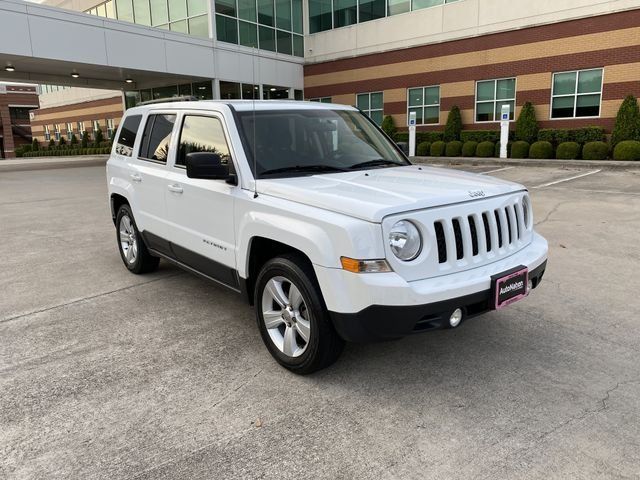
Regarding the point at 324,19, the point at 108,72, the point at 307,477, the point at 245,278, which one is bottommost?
the point at 307,477

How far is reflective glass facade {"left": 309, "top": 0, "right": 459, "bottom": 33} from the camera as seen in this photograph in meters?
24.3

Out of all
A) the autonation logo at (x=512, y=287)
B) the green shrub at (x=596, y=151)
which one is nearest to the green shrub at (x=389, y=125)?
the green shrub at (x=596, y=151)

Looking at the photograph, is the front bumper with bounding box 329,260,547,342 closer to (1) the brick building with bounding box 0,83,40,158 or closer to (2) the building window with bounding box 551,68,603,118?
(2) the building window with bounding box 551,68,603,118

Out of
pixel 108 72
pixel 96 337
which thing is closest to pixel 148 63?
pixel 108 72

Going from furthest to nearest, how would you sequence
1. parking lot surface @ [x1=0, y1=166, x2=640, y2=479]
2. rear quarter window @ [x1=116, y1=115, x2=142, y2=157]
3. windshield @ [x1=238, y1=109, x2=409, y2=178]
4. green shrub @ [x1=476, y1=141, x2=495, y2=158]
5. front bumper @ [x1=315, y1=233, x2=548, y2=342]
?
1. green shrub @ [x1=476, y1=141, x2=495, y2=158]
2. rear quarter window @ [x1=116, y1=115, x2=142, y2=157]
3. windshield @ [x1=238, y1=109, x2=409, y2=178]
4. front bumper @ [x1=315, y1=233, x2=548, y2=342]
5. parking lot surface @ [x1=0, y1=166, x2=640, y2=479]

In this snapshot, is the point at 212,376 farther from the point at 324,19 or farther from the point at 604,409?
the point at 324,19

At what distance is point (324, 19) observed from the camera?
27688 mm

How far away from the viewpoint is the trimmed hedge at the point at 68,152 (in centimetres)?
3772

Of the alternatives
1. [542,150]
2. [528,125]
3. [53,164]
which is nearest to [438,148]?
[528,125]

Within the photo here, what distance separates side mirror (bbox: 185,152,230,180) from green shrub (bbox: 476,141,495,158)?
64.1 ft

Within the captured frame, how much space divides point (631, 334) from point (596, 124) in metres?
18.3

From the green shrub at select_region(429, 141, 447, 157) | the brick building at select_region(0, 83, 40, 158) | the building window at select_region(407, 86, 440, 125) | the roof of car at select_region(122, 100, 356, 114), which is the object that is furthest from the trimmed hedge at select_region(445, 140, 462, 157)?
the brick building at select_region(0, 83, 40, 158)

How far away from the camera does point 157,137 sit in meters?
5.22

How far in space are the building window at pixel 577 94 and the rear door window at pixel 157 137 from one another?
759 inches
